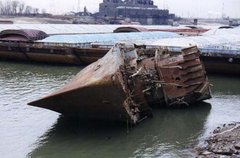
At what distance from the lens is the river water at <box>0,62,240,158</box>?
15.4m

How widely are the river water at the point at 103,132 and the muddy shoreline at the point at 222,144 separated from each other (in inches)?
19.3

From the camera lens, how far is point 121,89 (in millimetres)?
16234

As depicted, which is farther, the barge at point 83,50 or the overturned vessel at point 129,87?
the barge at point 83,50

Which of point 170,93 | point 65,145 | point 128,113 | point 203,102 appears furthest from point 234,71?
point 65,145

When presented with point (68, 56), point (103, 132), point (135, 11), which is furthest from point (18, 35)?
point (135, 11)

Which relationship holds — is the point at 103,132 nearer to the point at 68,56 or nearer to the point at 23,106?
the point at 23,106

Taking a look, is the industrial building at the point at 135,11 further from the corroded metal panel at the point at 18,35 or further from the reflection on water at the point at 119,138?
the reflection on water at the point at 119,138

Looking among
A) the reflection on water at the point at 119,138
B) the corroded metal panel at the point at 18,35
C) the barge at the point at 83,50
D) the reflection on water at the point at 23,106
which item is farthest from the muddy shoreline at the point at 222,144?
the corroded metal panel at the point at 18,35

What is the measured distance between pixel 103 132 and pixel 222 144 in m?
4.85

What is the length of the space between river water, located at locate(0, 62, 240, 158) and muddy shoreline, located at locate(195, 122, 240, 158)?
0.49m

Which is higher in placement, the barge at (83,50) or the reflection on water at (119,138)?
the barge at (83,50)

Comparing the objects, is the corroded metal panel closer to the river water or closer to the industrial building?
the river water

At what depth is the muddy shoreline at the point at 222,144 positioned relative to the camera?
47.2 feet

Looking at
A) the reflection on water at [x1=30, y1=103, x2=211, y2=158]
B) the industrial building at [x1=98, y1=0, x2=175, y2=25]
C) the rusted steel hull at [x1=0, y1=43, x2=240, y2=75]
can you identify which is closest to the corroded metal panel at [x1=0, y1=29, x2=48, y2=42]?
the rusted steel hull at [x1=0, y1=43, x2=240, y2=75]
